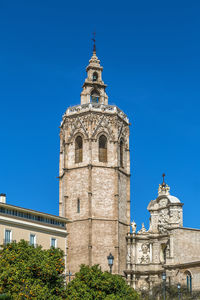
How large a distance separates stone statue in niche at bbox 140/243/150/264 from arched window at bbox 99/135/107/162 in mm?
10827

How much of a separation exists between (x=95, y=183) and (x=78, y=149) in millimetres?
4901

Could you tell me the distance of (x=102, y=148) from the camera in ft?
224

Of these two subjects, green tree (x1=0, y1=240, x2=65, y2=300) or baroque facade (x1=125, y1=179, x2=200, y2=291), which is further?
baroque facade (x1=125, y1=179, x2=200, y2=291)

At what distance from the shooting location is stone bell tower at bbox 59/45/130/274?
2534 inches

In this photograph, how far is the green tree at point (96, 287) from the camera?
3825 cm

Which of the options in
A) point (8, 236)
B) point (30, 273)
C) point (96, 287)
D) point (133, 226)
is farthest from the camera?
point (133, 226)

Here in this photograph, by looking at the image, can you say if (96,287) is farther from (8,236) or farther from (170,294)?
(170,294)

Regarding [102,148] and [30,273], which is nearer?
[30,273]

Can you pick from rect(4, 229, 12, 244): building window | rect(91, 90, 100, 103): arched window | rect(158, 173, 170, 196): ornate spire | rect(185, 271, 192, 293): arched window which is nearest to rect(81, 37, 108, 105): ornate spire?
rect(91, 90, 100, 103): arched window

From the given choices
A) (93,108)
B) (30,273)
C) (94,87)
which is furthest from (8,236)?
(94,87)

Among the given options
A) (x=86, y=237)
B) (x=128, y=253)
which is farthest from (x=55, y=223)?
(x=128, y=253)

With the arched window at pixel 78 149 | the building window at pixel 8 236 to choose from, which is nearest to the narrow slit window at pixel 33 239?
the building window at pixel 8 236

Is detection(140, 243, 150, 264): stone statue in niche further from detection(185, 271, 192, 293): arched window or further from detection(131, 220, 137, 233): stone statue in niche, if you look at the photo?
detection(185, 271, 192, 293): arched window

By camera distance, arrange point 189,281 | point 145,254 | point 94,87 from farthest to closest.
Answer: point 94,87
point 145,254
point 189,281
